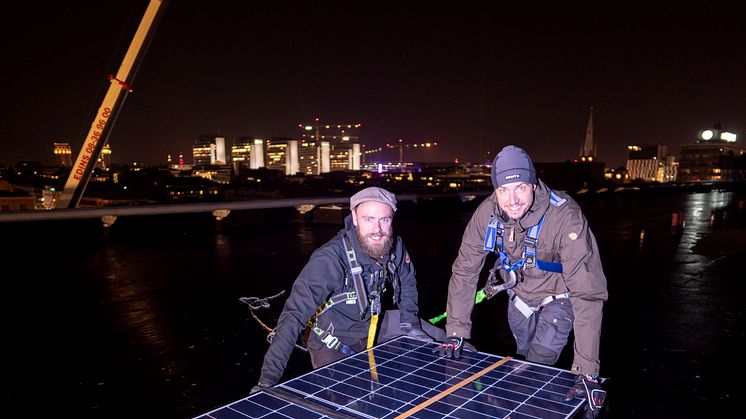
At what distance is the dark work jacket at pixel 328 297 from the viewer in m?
3.35

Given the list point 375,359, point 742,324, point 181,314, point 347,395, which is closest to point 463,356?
point 375,359

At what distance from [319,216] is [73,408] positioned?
15.1 m

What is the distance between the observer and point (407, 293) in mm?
4438

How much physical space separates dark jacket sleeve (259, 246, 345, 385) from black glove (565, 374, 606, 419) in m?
1.82

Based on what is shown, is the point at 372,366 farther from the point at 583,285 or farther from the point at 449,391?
the point at 583,285

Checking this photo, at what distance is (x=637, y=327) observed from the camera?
7.10m

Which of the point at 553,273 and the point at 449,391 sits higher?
the point at 553,273

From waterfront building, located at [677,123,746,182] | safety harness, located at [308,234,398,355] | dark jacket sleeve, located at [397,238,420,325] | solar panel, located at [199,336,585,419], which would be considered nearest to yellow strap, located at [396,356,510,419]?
solar panel, located at [199,336,585,419]

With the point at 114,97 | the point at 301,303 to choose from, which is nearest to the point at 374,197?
the point at 301,303

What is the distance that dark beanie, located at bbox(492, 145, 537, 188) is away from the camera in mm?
3529

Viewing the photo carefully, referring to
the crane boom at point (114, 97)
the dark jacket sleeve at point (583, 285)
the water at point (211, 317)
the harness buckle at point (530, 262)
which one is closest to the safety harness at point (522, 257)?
the harness buckle at point (530, 262)

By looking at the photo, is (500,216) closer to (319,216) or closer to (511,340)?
(511,340)

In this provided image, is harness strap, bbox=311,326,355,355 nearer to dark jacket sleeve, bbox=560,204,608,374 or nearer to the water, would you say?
the water

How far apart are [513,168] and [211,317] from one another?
5707 millimetres
